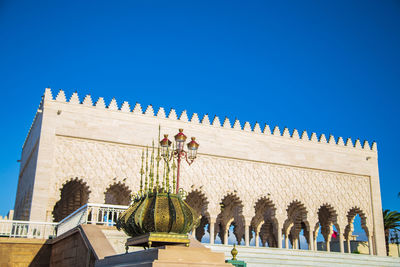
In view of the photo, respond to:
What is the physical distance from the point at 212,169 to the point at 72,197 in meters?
5.03

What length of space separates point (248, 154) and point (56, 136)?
258 inches

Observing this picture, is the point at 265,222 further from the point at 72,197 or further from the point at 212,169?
the point at 72,197

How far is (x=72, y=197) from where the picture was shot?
16562 mm

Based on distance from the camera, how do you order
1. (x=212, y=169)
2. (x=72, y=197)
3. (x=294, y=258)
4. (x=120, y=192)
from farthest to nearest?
(x=72, y=197) < (x=212, y=169) < (x=120, y=192) < (x=294, y=258)

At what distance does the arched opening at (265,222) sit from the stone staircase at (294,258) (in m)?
3.94

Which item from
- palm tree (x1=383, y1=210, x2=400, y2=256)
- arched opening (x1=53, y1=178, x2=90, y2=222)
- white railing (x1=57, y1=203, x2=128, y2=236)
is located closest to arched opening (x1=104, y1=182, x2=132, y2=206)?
arched opening (x1=53, y1=178, x2=90, y2=222)

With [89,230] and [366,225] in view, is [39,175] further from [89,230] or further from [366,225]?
[366,225]

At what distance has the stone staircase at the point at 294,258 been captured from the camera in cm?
1104

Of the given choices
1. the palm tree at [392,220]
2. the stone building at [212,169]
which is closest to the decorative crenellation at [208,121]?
the stone building at [212,169]

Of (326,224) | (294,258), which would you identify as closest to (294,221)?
(326,224)

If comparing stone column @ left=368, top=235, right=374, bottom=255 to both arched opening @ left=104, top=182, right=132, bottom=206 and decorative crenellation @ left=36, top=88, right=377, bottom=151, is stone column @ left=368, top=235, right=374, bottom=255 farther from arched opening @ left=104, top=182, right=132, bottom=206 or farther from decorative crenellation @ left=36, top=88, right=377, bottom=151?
arched opening @ left=104, top=182, right=132, bottom=206

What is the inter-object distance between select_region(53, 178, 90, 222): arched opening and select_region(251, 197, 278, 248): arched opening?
6160 millimetres

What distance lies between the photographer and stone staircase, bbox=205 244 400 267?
11.0m

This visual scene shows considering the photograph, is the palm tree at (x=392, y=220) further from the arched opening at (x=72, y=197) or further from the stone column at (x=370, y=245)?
the arched opening at (x=72, y=197)
